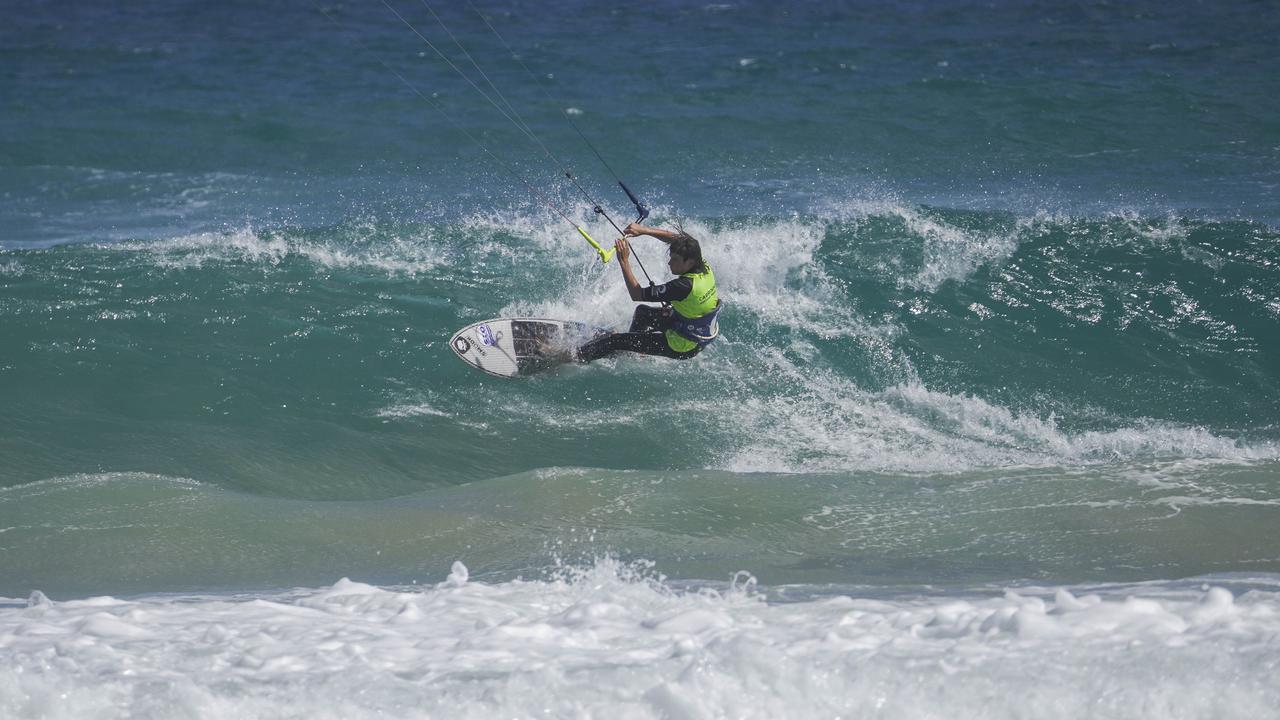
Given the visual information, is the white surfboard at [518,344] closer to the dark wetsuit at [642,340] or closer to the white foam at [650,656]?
the dark wetsuit at [642,340]

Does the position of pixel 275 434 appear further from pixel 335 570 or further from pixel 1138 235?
pixel 1138 235

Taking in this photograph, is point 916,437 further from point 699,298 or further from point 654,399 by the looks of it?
point 654,399

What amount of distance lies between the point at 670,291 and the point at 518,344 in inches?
62.5

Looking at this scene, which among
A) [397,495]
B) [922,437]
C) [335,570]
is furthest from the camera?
[922,437]

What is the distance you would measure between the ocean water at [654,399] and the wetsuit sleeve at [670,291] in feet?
3.12

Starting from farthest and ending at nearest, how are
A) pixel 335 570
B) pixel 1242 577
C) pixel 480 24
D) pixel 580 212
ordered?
pixel 480 24
pixel 580 212
pixel 335 570
pixel 1242 577

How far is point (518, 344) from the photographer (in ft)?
33.2

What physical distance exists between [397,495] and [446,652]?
3.64m

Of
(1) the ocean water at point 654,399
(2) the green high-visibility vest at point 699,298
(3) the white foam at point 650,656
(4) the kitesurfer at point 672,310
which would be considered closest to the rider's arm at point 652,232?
(4) the kitesurfer at point 672,310

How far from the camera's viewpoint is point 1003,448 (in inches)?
352

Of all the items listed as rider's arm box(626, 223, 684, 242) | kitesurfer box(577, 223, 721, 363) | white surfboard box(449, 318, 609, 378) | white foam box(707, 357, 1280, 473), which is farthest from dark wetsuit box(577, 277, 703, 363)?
white foam box(707, 357, 1280, 473)

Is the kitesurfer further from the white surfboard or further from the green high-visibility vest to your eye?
the white surfboard

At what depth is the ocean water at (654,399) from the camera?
4.89m

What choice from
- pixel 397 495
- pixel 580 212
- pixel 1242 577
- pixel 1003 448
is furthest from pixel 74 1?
pixel 1242 577
